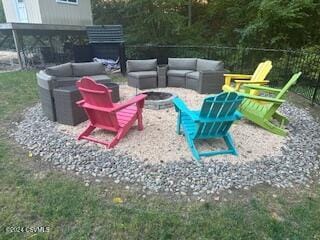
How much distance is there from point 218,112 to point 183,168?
0.77m

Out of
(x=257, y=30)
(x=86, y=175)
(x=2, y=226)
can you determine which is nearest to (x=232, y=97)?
(x=86, y=175)

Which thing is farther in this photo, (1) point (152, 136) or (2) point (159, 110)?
(2) point (159, 110)

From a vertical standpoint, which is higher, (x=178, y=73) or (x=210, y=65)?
(x=210, y=65)

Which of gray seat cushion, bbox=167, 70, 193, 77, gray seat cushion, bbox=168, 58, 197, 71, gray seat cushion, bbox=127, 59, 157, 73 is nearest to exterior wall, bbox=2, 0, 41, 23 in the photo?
gray seat cushion, bbox=127, 59, 157, 73

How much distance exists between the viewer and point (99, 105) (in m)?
3.44

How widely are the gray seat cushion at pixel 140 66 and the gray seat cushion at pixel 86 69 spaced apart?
0.99 metres

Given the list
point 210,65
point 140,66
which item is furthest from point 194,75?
point 140,66

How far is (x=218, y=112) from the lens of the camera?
10.2 ft

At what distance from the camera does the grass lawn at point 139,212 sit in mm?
2230

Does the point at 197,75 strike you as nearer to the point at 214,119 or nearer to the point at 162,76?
the point at 162,76

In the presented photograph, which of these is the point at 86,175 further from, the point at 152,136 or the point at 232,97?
the point at 232,97

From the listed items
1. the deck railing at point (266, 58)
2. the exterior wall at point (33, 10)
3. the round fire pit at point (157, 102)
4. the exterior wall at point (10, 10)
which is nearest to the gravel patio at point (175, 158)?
the round fire pit at point (157, 102)

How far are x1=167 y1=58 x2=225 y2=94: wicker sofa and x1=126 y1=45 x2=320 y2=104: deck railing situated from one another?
1.81 m

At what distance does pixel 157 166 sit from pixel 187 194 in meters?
0.57
